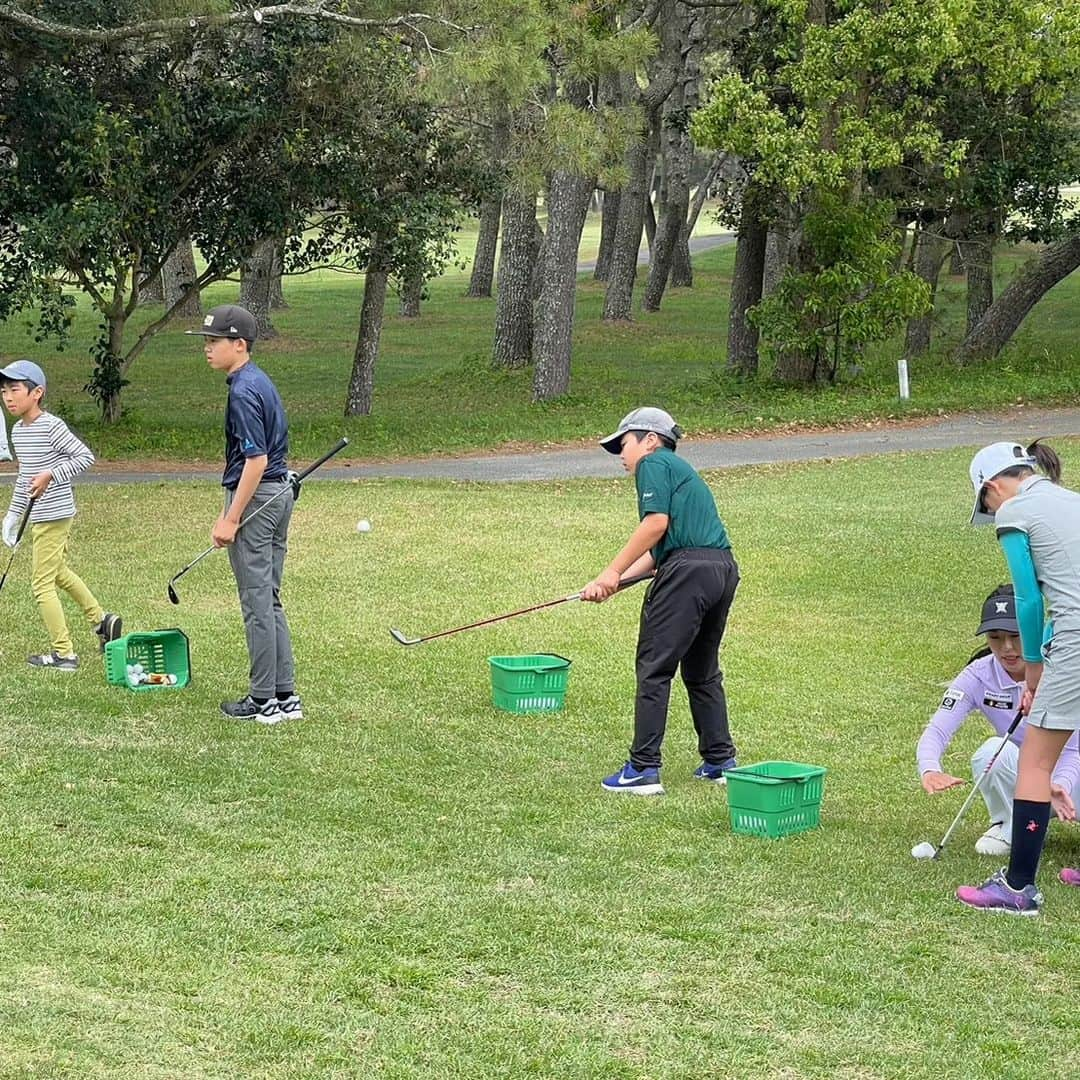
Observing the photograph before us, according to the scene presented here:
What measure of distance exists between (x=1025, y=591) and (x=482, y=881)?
221cm

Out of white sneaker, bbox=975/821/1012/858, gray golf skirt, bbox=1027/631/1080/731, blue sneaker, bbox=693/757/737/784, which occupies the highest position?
gray golf skirt, bbox=1027/631/1080/731

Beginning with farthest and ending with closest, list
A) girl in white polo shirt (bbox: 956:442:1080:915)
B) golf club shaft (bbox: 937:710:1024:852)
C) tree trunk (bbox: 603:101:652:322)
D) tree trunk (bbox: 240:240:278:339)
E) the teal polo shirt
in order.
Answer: tree trunk (bbox: 603:101:652:322) < tree trunk (bbox: 240:240:278:339) < the teal polo shirt < golf club shaft (bbox: 937:710:1024:852) < girl in white polo shirt (bbox: 956:442:1080:915)

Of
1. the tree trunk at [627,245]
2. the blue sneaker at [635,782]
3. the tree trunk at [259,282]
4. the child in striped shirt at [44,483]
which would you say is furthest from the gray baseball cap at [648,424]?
the tree trunk at [627,245]

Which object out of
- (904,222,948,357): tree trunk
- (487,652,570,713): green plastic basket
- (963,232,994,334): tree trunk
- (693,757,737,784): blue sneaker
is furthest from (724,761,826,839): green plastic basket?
(963,232,994,334): tree trunk

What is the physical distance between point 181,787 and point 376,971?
7.54 feet

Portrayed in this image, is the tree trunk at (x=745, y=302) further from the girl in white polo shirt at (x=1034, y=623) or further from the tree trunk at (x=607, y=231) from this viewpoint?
the girl in white polo shirt at (x=1034, y=623)

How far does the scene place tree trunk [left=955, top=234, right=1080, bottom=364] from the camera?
87.1 feet

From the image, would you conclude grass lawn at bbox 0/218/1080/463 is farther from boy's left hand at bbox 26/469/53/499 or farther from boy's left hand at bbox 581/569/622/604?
boy's left hand at bbox 581/569/622/604

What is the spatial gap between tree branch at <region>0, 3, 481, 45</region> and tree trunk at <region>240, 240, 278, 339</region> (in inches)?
139

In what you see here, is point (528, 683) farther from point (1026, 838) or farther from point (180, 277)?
point (180, 277)

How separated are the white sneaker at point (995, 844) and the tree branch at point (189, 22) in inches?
513

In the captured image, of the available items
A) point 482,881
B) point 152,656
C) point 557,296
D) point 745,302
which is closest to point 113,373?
point 557,296

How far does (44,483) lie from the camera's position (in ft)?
29.8

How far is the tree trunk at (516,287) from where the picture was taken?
2738 centimetres
